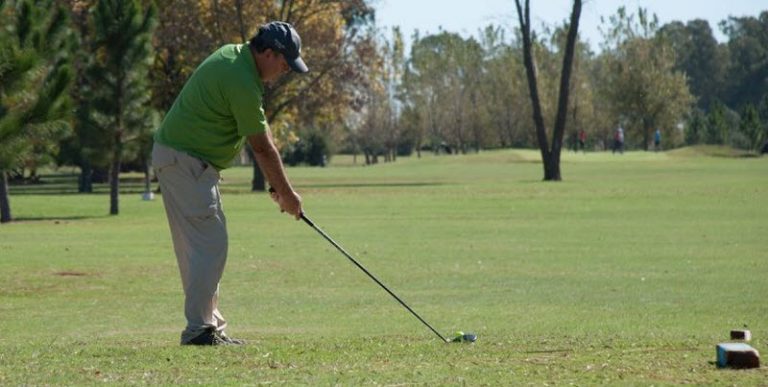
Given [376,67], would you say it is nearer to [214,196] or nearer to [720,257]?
[720,257]

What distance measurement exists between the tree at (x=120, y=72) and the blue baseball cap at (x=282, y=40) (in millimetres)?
27342

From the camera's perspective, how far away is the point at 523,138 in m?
120

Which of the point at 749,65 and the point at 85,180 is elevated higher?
the point at 749,65

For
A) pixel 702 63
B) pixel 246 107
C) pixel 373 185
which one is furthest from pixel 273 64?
pixel 702 63

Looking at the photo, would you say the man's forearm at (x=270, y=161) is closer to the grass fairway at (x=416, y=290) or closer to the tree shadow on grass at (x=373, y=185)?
the grass fairway at (x=416, y=290)

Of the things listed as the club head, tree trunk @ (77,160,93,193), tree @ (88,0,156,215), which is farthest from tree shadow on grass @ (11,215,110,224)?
the club head

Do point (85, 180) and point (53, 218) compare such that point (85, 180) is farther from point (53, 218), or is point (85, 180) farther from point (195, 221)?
point (195, 221)

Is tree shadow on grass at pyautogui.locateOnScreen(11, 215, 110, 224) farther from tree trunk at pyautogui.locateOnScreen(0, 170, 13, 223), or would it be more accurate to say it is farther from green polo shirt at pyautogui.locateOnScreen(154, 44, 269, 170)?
green polo shirt at pyautogui.locateOnScreen(154, 44, 269, 170)

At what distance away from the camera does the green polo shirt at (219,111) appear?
34.2 feet

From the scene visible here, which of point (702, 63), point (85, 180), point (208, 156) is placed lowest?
point (85, 180)

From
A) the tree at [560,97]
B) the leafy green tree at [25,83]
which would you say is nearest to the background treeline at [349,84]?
Answer: the leafy green tree at [25,83]

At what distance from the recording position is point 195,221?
35.2ft

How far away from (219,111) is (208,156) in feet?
1.25

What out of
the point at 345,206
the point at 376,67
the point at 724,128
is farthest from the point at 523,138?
the point at 345,206
